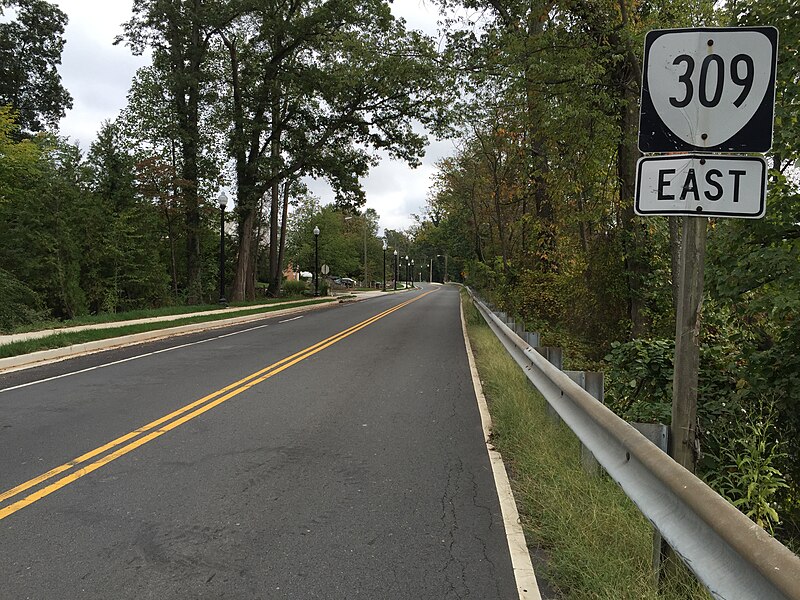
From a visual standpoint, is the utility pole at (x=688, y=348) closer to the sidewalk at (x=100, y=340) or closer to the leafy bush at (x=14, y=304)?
the sidewalk at (x=100, y=340)

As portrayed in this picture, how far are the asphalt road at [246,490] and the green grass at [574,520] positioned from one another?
0.98ft

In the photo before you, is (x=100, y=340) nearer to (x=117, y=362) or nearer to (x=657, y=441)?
(x=117, y=362)

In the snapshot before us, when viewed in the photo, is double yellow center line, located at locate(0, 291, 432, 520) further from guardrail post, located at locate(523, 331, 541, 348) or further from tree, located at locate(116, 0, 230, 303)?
tree, located at locate(116, 0, 230, 303)

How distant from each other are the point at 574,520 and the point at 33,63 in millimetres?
49449

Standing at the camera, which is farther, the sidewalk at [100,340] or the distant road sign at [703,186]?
the sidewalk at [100,340]

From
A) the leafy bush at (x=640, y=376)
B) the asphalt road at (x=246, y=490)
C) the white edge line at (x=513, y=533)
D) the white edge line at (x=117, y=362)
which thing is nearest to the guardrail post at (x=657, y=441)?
the white edge line at (x=513, y=533)

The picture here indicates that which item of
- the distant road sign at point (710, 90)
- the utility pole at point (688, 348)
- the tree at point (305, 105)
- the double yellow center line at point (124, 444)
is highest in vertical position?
the tree at point (305, 105)

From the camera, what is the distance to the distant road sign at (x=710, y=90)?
287 cm

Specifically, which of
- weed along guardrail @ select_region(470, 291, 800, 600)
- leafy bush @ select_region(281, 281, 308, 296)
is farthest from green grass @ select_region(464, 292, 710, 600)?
leafy bush @ select_region(281, 281, 308, 296)

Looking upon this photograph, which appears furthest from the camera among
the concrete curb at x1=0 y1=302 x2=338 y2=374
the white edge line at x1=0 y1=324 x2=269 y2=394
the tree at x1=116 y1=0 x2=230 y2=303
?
the tree at x1=116 y1=0 x2=230 y2=303

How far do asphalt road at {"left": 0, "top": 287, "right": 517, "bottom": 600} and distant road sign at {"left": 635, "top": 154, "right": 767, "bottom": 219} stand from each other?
2.31m

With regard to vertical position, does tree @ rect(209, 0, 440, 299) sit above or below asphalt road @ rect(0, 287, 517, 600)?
above

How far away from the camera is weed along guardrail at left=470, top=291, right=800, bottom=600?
5.67 feet

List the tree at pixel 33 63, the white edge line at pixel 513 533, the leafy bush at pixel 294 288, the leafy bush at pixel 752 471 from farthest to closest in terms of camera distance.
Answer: the leafy bush at pixel 294 288, the tree at pixel 33 63, the leafy bush at pixel 752 471, the white edge line at pixel 513 533
